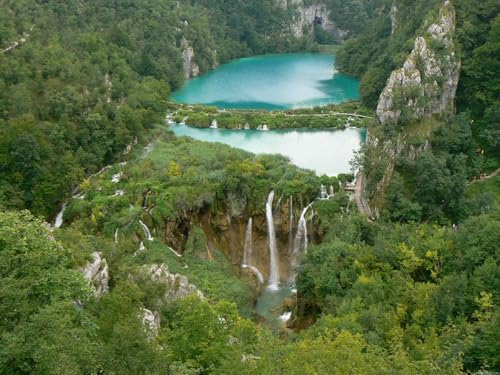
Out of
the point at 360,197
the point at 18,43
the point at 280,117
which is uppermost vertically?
the point at 18,43

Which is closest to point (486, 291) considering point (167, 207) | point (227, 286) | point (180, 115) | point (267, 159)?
point (227, 286)

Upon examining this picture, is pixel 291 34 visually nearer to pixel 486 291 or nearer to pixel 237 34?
pixel 237 34

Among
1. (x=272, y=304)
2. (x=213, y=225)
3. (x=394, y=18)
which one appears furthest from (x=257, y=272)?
(x=394, y=18)

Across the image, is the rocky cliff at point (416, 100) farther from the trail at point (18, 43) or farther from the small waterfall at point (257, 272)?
the trail at point (18, 43)

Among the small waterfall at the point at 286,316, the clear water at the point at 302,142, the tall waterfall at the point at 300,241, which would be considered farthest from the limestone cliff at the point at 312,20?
the small waterfall at the point at 286,316

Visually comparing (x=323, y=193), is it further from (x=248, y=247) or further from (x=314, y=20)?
(x=314, y=20)

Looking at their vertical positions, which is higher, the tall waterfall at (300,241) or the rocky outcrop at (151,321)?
the rocky outcrop at (151,321)
